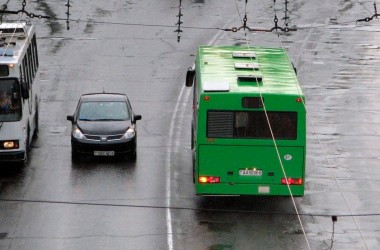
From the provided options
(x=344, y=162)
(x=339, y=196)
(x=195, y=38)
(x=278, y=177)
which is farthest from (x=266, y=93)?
(x=195, y=38)

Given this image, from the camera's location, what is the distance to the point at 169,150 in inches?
1348

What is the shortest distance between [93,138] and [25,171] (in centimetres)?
195

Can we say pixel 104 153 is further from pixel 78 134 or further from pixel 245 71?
pixel 245 71

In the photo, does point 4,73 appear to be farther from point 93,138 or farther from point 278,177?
point 278,177

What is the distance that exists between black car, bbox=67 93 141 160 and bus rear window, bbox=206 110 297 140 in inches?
219

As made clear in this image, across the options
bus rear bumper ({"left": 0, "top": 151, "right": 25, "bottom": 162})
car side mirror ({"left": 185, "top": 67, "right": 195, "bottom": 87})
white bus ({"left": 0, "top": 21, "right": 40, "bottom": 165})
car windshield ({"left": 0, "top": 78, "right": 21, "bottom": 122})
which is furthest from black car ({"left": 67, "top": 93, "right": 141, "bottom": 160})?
car windshield ({"left": 0, "top": 78, "right": 21, "bottom": 122})

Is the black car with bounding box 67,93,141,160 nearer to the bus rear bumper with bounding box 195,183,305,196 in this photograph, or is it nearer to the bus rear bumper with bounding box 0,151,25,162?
the bus rear bumper with bounding box 0,151,25,162

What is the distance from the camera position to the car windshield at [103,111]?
109ft

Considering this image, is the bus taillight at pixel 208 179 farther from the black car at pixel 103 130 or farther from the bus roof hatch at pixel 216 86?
the black car at pixel 103 130

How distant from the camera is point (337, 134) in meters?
36.5

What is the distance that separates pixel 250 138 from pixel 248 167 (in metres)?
0.64

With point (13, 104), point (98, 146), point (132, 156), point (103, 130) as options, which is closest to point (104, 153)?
point (98, 146)

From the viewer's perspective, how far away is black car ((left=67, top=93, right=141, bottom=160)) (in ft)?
107

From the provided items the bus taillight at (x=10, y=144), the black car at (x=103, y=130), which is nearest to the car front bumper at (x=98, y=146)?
the black car at (x=103, y=130)
